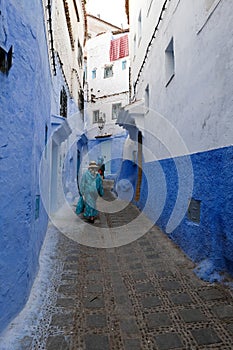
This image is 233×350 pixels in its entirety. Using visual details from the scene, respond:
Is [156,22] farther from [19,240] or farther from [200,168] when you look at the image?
[19,240]

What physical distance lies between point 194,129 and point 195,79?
0.82 meters

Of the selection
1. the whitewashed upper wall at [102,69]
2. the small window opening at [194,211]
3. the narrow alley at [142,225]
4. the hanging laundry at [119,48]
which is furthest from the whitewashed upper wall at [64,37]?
the hanging laundry at [119,48]

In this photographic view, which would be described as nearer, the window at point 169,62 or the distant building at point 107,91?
the window at point 169,62

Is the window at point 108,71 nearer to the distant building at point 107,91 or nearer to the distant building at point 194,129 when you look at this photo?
the distant building at point 107,91

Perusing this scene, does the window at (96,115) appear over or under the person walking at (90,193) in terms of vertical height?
over

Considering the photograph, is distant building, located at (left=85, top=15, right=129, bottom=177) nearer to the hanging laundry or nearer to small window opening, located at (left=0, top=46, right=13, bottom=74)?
the hanging laundry

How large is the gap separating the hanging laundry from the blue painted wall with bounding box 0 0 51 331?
19.4 m

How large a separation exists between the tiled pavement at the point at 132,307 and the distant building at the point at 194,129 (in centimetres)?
48

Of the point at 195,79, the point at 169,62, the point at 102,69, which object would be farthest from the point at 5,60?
the point at 102,69

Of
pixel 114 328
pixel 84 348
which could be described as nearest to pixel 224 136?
pixel 114 328

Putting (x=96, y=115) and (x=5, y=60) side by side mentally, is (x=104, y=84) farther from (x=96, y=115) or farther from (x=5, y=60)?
(x=5, y=60)

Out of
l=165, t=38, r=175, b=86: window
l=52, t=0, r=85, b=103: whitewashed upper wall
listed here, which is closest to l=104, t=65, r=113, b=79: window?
l=52, t=0, r=85, b=103: whitewashed upper wall

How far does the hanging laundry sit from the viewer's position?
20266 mm

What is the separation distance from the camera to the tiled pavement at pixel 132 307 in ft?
7.22
